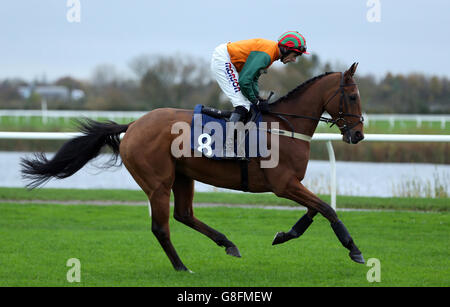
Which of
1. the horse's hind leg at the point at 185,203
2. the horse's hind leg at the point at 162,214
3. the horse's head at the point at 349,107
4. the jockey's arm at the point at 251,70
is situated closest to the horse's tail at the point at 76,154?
the horse's hind leg at the point at 185,203

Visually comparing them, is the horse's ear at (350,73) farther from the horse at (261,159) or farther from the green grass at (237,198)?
the green grass at (237,198)

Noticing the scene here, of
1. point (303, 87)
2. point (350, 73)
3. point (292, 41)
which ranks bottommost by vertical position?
point (303, 87)

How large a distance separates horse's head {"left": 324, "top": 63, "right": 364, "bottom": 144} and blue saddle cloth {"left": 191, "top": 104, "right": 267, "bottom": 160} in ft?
2.15

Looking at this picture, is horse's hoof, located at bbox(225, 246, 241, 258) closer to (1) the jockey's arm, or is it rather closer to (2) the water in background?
(1) the jockey's arm

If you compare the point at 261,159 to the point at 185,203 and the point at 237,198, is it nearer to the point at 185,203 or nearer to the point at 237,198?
the point at 185,203

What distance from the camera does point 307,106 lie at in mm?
5375

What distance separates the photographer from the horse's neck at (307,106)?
532 centimetres

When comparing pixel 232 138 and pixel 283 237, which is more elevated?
pixel 232 138

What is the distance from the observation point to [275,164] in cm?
518

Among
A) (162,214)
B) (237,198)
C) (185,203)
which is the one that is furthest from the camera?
(237,198)

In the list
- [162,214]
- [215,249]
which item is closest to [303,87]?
[162,214]

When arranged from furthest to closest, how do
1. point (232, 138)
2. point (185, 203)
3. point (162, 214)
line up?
point (185, 203) → point (162, 214) → point (232, 138)

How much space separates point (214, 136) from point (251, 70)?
64cm

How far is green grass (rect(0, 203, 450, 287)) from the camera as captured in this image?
193 inches
